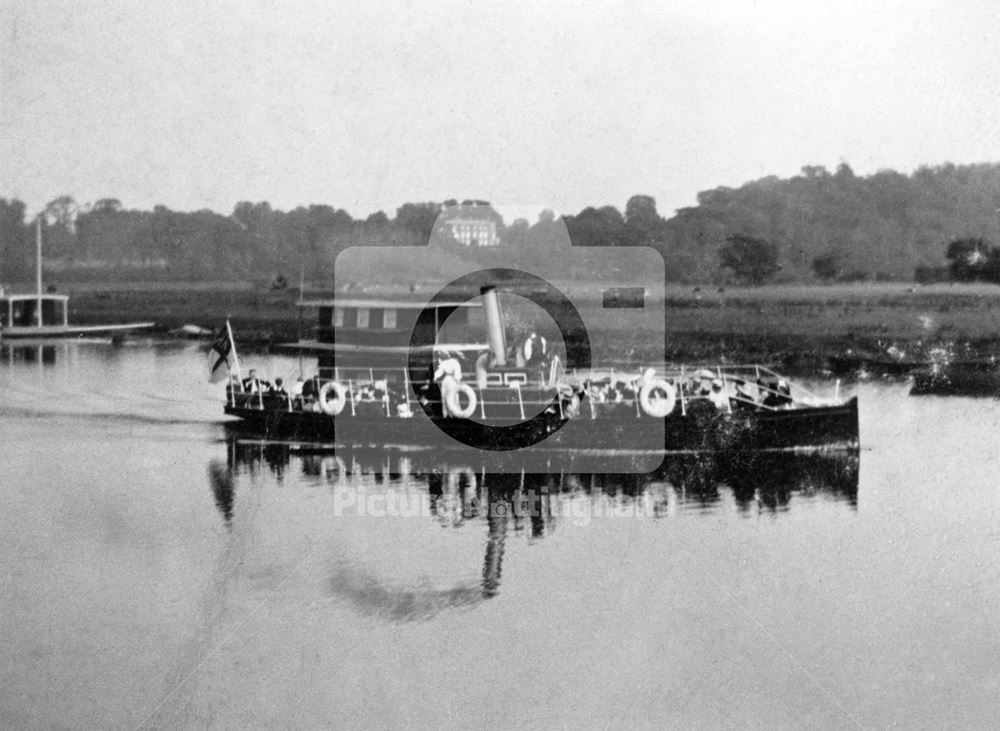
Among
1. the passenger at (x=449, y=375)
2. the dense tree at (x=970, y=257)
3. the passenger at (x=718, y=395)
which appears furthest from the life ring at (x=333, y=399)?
the dense tree at (x=970, y=257)

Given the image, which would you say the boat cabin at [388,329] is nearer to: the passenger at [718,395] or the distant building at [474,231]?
the distant building at [474,231]

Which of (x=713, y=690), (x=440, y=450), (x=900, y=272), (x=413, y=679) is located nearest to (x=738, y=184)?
(x=900, y=272)

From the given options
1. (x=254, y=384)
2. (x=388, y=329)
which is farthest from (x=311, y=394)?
(x=388, y=329)

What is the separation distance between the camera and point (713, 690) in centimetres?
244

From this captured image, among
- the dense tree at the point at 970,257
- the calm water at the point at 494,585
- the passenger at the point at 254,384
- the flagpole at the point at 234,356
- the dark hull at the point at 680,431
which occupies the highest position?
the dense tree at the point at 970,257

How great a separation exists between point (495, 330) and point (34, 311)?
124 centimetres

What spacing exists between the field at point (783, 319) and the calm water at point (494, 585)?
0.14 meters

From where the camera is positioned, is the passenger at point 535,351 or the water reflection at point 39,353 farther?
the water reflection at point 39,353

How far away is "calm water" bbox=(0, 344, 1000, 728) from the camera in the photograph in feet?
8.02

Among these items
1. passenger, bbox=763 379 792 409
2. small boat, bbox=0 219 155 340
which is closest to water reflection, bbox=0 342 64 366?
small boat, bbox=0 219 155 340

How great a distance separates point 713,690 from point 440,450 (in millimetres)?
898

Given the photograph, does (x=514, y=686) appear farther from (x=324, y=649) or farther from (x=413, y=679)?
(x=324, y=649)

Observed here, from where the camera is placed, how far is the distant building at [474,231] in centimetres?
246

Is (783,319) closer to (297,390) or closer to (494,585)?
(494,585)
